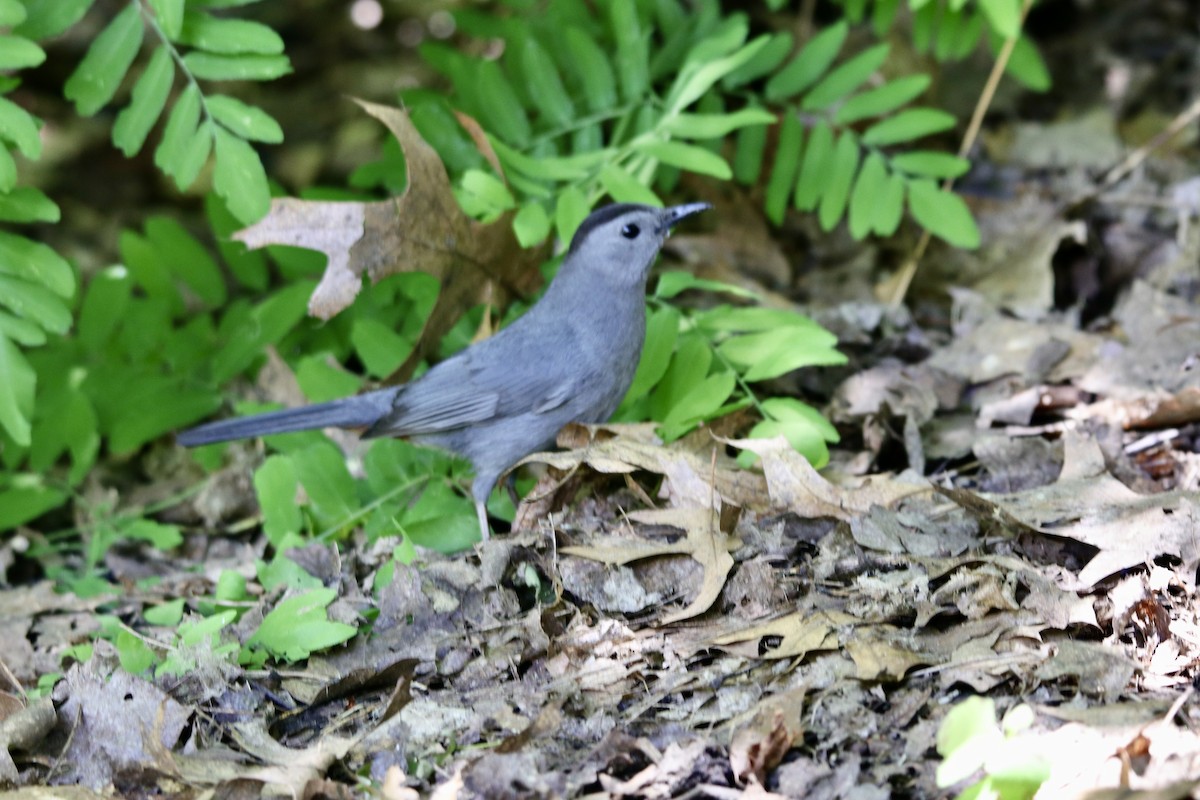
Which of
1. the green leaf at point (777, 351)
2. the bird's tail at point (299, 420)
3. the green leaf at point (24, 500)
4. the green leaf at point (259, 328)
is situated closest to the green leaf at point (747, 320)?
the green leaf at point (777, 351)

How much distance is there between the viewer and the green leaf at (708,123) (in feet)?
14.6

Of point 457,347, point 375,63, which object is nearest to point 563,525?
point 457,347

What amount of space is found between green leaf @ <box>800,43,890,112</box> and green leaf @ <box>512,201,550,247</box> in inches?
58.5

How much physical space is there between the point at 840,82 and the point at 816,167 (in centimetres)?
40

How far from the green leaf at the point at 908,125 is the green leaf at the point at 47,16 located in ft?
10.4

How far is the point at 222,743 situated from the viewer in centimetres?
313

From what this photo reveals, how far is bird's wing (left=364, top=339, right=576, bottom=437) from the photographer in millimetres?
4434

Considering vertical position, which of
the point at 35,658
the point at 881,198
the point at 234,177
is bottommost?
the point at 35,658

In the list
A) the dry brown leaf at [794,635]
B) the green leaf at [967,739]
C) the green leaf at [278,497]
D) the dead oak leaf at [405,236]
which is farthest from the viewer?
the green leaf at [278,497]

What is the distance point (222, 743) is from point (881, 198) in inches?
136

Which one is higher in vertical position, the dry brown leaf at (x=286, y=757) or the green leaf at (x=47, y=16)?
the green leaf at (x=47, y=16)

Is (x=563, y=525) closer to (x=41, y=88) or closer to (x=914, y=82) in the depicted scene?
(x=914, y=82)

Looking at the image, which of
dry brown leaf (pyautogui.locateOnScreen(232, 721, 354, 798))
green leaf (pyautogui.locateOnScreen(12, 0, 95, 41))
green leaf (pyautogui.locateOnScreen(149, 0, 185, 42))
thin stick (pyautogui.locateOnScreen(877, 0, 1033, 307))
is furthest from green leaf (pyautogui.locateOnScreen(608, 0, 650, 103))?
dry brown leaf (pyautogui.locateOnScreen(232, 721, 354, 798))

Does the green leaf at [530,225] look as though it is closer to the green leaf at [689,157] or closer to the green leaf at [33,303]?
the green leaf at [689,157]
